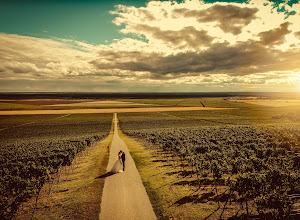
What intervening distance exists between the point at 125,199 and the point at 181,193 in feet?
18.5

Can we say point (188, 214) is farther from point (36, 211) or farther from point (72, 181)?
point (72, 181)

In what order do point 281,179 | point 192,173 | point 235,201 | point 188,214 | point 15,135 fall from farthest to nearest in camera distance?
point 15,135
point 192,173
point 281,179
point 235,201
point 188,214

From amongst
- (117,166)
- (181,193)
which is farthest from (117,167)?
(181,193)

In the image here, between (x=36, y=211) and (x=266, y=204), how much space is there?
60.7 feet

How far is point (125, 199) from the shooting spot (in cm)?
1495

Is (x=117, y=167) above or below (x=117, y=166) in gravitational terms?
below

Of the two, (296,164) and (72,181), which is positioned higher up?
(296,164)

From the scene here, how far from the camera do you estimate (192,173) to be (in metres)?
21.5

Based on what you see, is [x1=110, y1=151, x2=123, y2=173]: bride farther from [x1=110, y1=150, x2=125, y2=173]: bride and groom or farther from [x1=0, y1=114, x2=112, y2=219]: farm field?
[x1=0, y1=114, x2=112, y2=219]: farm field

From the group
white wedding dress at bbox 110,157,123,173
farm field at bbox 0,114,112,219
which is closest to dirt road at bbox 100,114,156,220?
white wedding dress at bbox 110,157,123,173

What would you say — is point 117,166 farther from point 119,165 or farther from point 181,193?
point 181,193

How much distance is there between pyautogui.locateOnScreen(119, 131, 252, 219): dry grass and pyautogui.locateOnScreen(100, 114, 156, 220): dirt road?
75cm

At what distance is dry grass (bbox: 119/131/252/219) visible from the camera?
532 inches

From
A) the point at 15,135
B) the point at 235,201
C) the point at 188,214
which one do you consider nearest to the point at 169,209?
the point at 188,214
